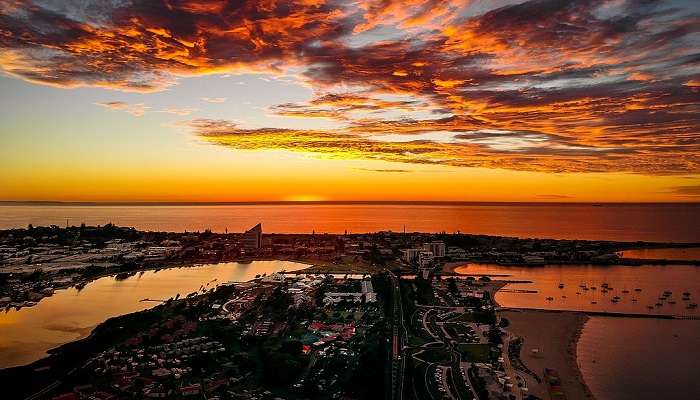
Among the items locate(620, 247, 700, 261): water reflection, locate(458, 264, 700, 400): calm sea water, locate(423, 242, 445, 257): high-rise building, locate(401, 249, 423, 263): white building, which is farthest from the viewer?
locate(423, 242, 445, 257): high-rise building

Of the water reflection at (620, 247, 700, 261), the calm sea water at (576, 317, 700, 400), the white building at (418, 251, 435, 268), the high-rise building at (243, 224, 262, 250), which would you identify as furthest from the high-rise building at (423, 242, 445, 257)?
the calm sea water at (576, 317, 700, 400)

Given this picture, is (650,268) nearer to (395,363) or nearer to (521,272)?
(521,272)

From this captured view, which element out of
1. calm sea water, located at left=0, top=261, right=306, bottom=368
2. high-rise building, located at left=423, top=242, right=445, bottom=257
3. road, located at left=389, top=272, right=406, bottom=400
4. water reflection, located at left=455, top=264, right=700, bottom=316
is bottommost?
calm sea water, located at left=0, top=261, right=306, bottom=368

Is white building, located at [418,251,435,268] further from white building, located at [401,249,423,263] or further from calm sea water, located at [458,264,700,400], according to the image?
calm sea water, located at [458,264,700,400]

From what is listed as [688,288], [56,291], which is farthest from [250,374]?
[688,288]

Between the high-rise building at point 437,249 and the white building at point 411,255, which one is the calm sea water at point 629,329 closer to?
the white building at point 411,255

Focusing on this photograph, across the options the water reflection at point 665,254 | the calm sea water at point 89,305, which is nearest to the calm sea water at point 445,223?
the water reflection at point 665,254

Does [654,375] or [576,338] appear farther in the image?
[576,338]

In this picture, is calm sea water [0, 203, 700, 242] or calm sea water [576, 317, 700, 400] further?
calm sea water [0, 203, 700, 242]
